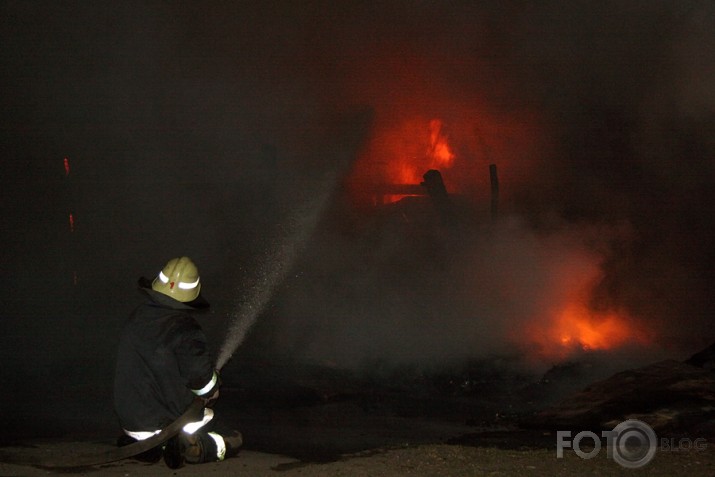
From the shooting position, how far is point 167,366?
4062 millimetres

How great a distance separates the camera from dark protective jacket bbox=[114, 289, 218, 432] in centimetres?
404

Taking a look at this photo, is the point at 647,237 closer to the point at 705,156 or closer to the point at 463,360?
the point at 705,156

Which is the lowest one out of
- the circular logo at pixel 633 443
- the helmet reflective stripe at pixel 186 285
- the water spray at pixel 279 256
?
the circular logo at pixel 633 443

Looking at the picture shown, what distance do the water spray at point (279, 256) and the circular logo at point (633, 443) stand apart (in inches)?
353

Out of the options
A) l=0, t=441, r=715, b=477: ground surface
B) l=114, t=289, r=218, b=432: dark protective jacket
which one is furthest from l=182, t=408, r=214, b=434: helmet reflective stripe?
l=0, t=441, r=715, b=477: ground surface

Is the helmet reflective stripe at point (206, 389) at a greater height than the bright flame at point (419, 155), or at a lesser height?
lesser

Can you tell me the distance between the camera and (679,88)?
52.2ft

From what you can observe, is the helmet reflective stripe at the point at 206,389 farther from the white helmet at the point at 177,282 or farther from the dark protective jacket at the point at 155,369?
the white helmet at the point at 177,282

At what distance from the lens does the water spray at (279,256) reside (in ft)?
48.8

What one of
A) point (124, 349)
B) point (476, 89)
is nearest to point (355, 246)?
point (476, 89)

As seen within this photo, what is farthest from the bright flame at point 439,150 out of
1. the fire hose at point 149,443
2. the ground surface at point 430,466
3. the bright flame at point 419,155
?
the fire hose at point 149,443

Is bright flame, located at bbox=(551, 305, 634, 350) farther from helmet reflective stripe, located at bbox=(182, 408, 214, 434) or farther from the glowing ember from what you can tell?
helmet reflective stripe, located at bbox=(182, 408, 214, 434)

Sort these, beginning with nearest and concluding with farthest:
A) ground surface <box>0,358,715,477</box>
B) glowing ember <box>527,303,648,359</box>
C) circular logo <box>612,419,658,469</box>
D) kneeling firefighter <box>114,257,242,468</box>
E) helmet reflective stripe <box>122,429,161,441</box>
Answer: kneeling firefighter <box>114,257,242,468</box> < helmet reflective stripe <box>122,429,161,441</box> < ground surface <box>0,358,715,477</box> < circular logo <box>612,419,658,469</box> < glowing ember <box>527,303,648,359</box>

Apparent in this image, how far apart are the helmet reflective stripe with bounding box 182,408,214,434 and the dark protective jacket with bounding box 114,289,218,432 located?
11cm
